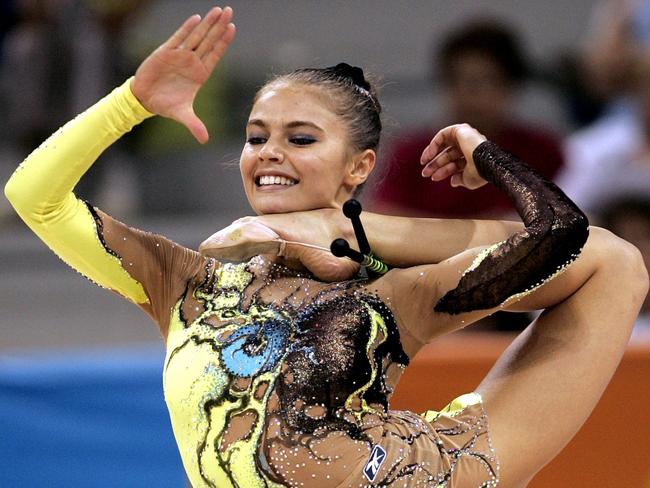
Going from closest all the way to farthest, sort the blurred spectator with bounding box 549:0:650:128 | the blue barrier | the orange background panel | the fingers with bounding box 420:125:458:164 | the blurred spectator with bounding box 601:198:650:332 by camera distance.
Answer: the fingers with bounding box 420:125:458:164
the orange background panel
the blue barrier
the blurred spectator with bounding box 601:198:650:332
the blurred spectator with bounding box 549:0:650:128

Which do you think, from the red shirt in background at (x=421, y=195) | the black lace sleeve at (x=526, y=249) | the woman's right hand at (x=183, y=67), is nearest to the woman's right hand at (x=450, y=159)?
the black lace sleeve at (x=526, y=249)

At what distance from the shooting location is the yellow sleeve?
72.9 inches

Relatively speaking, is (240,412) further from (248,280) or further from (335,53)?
(335,53)

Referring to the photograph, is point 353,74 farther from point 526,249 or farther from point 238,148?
point 238,148

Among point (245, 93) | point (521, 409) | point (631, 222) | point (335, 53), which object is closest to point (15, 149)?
point (245, 93)

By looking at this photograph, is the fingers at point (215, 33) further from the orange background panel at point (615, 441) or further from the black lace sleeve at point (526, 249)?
the orange background panel at point (615, 441)

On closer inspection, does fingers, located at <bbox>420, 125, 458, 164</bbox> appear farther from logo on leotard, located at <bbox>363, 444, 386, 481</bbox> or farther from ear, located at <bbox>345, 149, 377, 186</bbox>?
logo on leotard, located at <bbox>363, 444, 386, 481</bbox>

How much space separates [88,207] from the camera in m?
1.92

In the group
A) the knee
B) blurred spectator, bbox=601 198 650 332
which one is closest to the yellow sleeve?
the knee

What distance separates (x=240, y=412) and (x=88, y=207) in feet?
1.48

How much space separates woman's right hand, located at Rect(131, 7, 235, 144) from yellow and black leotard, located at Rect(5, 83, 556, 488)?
4 cm

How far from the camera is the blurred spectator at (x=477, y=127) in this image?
321 centimetres

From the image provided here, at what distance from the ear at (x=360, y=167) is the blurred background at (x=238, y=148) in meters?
0.18

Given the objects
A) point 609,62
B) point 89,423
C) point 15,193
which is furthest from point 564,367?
point 609,62
